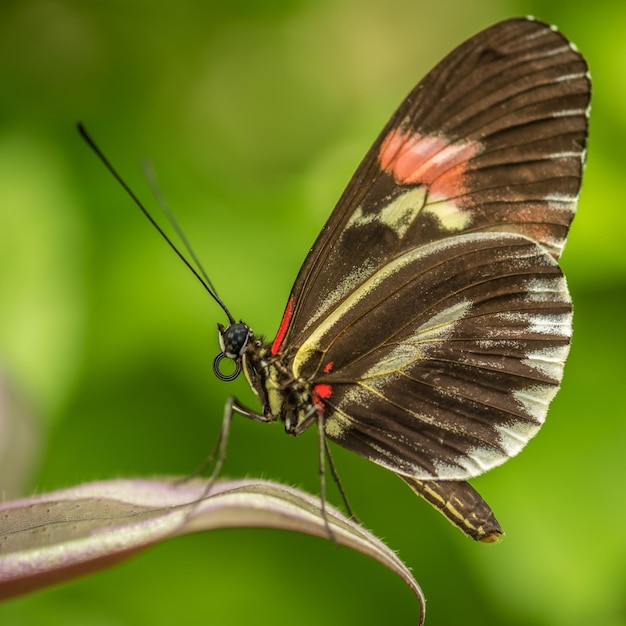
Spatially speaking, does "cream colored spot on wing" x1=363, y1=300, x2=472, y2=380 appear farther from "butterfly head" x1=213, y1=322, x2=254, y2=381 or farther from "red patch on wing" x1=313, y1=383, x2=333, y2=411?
"butterfly head" x1=213, y1=322, x2=254, y2=381

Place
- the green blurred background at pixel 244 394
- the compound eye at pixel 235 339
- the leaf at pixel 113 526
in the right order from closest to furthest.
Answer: the leaf at pixel 113 526
the compound eye at pixel 235 339
the green blurred background at pixel 244 394

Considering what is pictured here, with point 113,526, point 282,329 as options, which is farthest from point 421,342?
point 113,526

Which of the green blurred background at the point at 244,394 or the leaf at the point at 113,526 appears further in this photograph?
the green blurred background at the point at 244,394

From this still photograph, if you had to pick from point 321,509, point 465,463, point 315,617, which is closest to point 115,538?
point 321,509

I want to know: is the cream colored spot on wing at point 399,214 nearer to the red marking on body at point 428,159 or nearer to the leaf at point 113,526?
the red marking on body at point 428,159

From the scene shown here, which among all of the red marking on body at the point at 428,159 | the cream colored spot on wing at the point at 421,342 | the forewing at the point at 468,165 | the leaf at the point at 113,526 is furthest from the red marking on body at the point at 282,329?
the leaf at the point at 113,526

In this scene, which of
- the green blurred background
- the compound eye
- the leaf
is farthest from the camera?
the green blurred background

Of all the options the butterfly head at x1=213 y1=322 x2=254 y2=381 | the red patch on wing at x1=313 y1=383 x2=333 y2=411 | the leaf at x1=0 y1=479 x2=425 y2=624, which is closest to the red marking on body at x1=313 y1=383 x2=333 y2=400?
the red patch on wing at x1=313 y1=383 x2=333 y2=411
